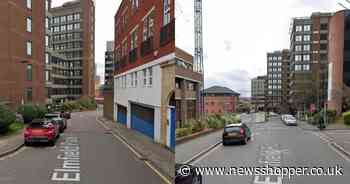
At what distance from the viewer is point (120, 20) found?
8.45 feet

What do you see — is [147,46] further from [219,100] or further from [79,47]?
[79,47]

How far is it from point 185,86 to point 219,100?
0.40m

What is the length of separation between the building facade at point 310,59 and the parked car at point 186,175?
2.64 ft

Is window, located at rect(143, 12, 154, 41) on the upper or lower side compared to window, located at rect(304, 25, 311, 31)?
lower

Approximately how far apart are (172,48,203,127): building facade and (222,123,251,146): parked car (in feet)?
1.31

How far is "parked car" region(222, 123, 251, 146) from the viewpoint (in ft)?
6.93

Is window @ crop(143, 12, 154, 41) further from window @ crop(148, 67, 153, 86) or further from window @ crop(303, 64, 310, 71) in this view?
window @ crop(303, 64, 310, 71)

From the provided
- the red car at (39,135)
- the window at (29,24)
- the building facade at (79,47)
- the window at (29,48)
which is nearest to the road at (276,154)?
the building facade at (79,47)

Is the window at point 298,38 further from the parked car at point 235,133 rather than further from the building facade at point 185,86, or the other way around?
the building facade at point 185,86

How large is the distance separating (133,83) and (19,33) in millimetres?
27854

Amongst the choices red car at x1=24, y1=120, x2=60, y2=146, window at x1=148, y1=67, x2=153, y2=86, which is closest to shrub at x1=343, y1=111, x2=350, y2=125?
window at x1=148, y1=67, x2=153, y2=86

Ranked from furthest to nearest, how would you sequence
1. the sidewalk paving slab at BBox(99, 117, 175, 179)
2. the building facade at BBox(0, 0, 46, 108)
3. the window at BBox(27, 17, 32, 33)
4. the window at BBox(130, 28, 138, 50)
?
1. the window at BBox(27, 17, 32, 33)
2. the building facade at BBox(0, 0, 46, 108)
3. the window at BBox(130, 28, 138, 50)
4. the sidewalk paving slab at BBox(99, 117, 175, 179)

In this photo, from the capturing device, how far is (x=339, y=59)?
187 centimetres

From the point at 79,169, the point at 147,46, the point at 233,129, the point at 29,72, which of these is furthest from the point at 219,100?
the point at 29,72
